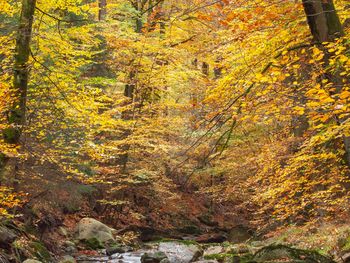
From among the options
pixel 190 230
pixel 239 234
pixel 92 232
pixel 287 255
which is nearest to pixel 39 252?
pixel 92 232

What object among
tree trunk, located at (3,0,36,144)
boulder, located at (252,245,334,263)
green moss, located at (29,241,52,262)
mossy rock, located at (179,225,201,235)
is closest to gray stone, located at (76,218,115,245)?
green moss, located at (29,241,52,262)

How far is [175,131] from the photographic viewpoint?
19828 mm

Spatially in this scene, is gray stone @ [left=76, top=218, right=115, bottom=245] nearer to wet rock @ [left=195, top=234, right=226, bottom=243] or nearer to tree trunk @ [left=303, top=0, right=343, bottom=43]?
Answer: wet rock @ [left=195, top=234, right=226, bottom=243]

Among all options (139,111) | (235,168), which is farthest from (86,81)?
(235,168)

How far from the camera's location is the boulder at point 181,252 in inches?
543

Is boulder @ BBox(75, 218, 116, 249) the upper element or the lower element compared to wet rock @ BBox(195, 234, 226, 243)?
upper

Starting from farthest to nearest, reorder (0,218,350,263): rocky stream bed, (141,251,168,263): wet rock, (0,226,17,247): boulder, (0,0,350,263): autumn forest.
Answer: (141,251,168,263): wet rock
(0,226,17,247): boulder
(0,218,350,263): rocky stream bed
(0,0,350,263): autumn forest

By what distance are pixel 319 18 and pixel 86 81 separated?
12.4 m

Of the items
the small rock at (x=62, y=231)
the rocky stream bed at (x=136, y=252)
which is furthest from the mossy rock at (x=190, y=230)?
the small rock at (x=62, y=231)

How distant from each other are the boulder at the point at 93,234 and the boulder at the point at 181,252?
2125 millimetres

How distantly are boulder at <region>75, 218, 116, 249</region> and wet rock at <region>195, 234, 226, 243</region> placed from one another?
6.00 m

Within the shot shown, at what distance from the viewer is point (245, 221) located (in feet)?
82.7

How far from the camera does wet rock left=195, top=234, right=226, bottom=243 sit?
21.6 metres

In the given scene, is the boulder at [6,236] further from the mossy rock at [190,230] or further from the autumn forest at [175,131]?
the mossy rock at [190,230]
